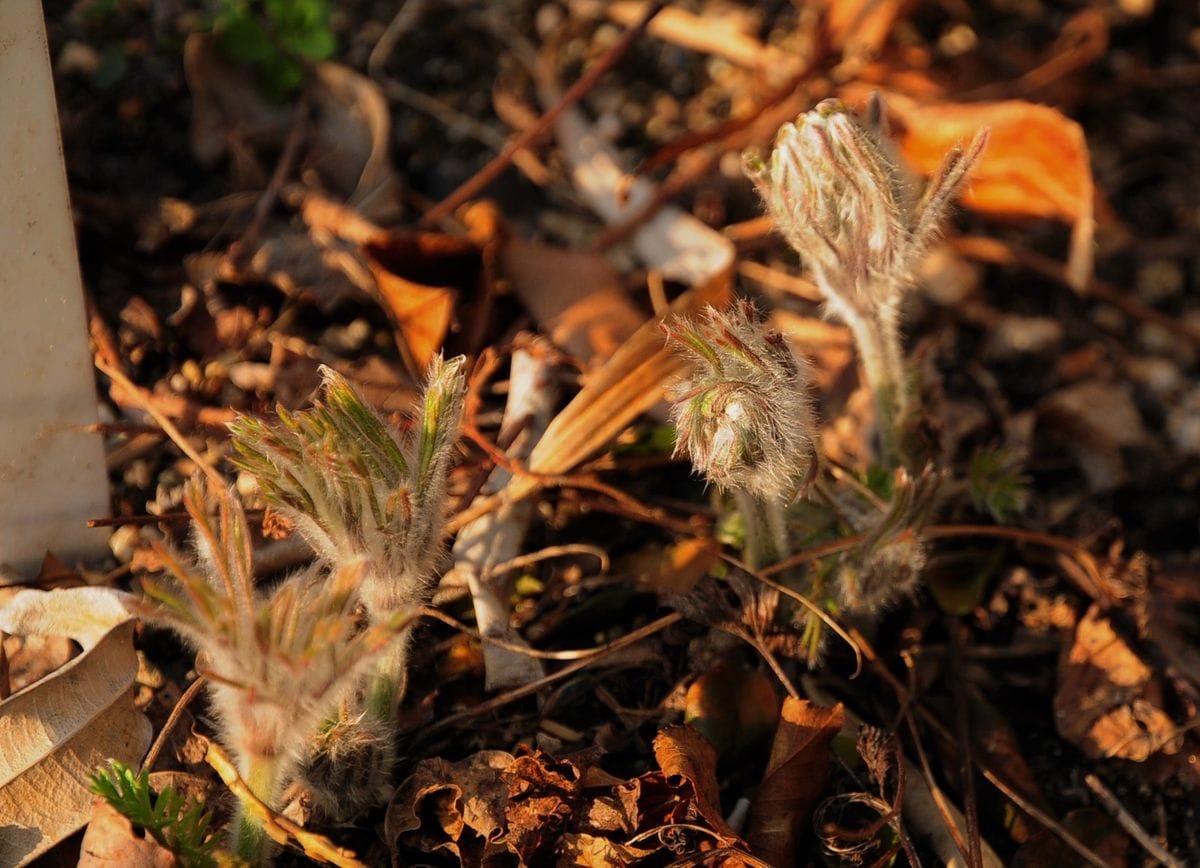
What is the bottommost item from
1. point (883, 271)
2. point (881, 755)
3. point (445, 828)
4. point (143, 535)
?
point (881, 755)

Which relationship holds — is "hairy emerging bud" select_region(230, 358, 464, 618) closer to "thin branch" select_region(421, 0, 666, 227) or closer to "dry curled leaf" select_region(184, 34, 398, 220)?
"thin branch" select_region(421, 0, 666, 227)

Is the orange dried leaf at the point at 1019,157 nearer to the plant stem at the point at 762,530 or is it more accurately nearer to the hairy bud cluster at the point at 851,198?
the hairy bud cluster at the point at 851,198

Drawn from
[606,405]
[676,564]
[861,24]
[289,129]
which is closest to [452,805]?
[676,564]

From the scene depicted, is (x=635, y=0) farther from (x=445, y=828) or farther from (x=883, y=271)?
(x=445, y=828)

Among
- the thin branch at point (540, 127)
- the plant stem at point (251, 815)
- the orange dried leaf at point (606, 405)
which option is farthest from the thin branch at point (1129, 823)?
the thin branch at point (540, 127)

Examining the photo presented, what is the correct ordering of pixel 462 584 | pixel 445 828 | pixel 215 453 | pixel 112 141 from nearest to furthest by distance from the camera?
pixel 445 828
pixel 462 584
pixel 215 453
pixel 112 141

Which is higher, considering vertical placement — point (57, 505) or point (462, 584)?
point (57, 505)

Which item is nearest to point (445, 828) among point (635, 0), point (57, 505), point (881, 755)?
point (881, 755)
